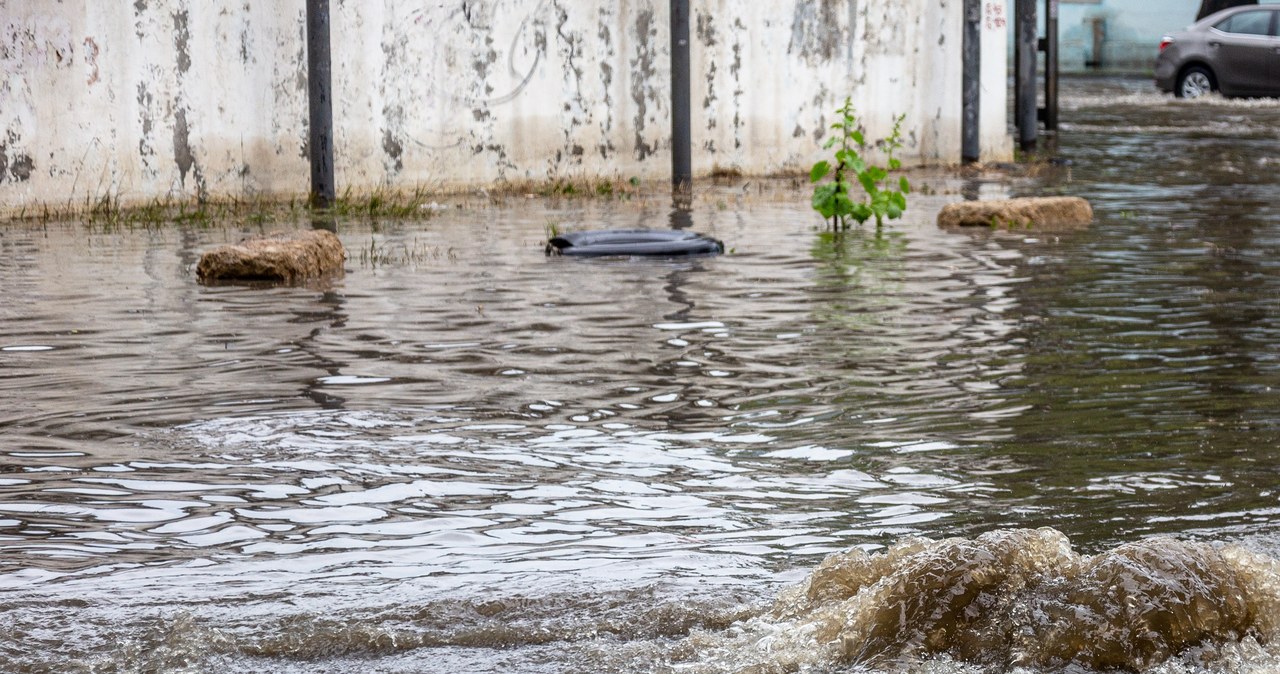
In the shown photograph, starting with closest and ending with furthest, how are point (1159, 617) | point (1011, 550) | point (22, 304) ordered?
point (1159, 617) → point (1011, 550) → point (22, 304)

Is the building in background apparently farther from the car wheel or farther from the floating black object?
the floating black object

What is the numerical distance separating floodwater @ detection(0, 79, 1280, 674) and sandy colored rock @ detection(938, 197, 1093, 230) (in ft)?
6.53

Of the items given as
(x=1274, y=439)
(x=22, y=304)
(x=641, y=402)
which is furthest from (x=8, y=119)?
(x=1274, y=439)

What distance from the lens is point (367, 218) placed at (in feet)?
40.7

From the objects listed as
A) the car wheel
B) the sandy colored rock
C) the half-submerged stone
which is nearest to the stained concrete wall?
the half-submerged stone

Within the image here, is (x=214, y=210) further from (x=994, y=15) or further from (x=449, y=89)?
(x=994, y=15)

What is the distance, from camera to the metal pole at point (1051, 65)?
20203 mm

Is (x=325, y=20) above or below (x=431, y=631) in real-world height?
above

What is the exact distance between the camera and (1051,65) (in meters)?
20.6

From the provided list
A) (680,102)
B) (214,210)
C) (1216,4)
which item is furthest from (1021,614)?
(1216,4)

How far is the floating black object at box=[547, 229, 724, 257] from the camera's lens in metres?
9.97

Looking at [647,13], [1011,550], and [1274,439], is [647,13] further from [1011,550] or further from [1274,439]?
[1011,550]

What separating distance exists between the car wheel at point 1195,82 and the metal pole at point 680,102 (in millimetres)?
14881

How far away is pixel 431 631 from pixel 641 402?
7.45ft
